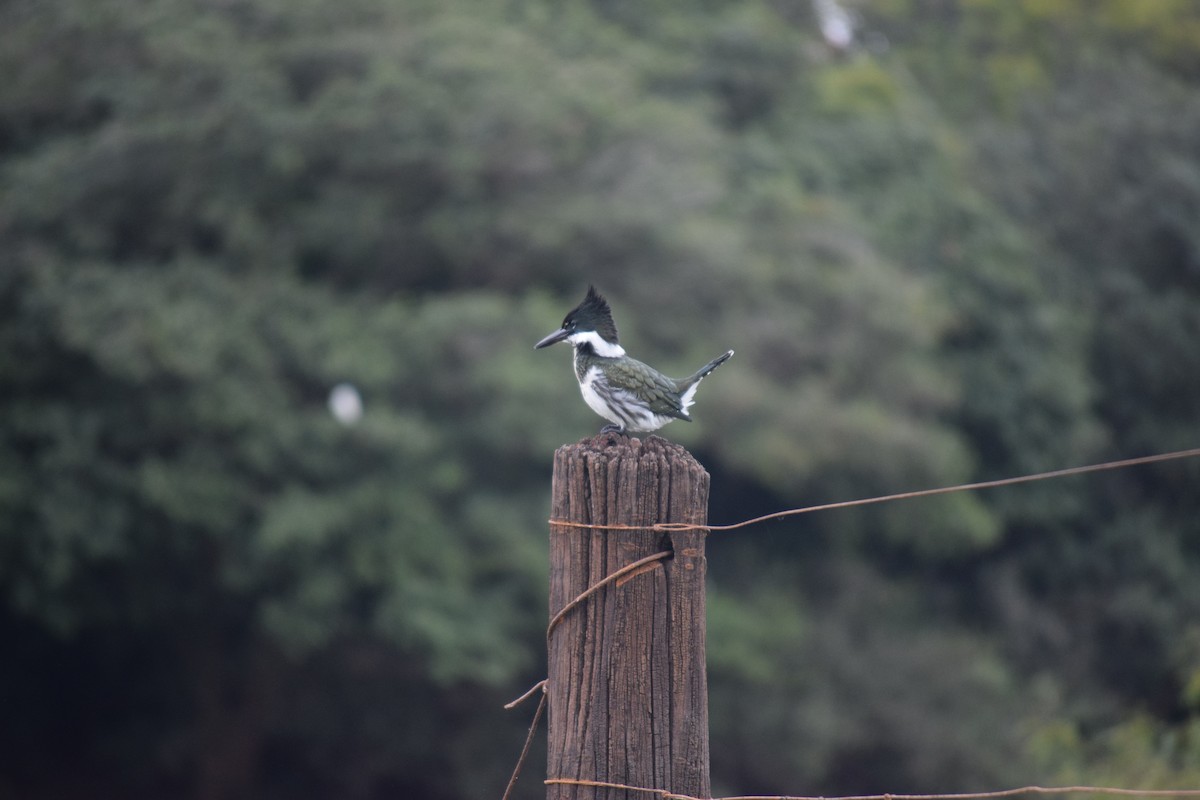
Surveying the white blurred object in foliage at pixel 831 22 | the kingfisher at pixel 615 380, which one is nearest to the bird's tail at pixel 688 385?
the kingfisher at pixel 615 380

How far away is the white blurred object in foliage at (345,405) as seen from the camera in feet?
44.4

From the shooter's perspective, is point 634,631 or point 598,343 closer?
point 634,631

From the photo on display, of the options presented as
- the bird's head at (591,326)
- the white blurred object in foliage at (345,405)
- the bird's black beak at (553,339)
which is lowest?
the bird's black beak at (553,339)

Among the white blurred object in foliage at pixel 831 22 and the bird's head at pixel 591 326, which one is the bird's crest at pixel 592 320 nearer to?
the bird's head at pixel 591 326

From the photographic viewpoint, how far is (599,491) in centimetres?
312

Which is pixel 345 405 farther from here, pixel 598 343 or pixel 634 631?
pixel 634 631

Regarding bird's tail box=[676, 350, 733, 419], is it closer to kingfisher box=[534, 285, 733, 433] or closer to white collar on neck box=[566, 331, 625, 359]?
kingfisher box=[534, 285, 733, 433]

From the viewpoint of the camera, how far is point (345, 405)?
44.5 feet

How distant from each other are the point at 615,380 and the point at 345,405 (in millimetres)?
9208

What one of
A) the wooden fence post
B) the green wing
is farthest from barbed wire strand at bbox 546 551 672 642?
the green wing

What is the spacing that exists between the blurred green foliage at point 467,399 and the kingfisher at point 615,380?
17.7 ft

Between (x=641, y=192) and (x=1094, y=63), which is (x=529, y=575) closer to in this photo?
(x=641, y=192)

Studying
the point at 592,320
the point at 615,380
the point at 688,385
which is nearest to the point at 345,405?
the point at 592,320

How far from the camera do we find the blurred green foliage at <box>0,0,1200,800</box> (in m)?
13.1
